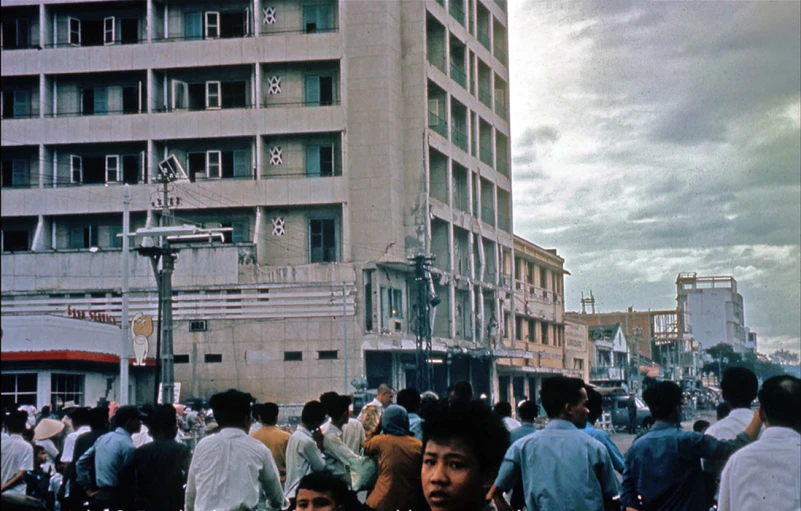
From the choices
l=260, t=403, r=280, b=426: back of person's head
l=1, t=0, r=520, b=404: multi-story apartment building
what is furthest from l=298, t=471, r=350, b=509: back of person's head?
l=1, t=0, r=520, b=404: multi-story apartment building

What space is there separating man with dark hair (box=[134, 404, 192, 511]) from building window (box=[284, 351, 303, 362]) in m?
32.6

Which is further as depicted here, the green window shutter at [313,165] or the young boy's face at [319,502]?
the green window shutter at [313,165]

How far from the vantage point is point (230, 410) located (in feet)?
21.0

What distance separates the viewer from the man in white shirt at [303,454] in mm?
8305

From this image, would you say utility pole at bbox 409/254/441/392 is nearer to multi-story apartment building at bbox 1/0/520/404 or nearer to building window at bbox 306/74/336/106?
multi-story apartment building at bbox 1/0/520/404

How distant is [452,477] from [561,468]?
2.72 m

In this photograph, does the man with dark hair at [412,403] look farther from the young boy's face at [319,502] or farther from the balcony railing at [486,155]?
the balcony railing at [486,155]

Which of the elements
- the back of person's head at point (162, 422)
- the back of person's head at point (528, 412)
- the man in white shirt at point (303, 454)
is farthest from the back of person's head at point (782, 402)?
the back of person's head at point (528, 412)

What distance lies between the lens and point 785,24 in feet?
23.2

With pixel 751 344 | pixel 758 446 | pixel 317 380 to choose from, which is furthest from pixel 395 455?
pixel 317 380

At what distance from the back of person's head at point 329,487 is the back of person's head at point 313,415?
4652mm

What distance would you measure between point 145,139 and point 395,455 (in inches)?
1413

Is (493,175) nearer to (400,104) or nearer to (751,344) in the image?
(400,104)

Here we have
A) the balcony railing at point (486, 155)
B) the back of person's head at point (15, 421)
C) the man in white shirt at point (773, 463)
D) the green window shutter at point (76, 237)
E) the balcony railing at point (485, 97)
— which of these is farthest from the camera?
the balcony railing at point (486, 155)
